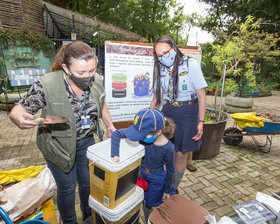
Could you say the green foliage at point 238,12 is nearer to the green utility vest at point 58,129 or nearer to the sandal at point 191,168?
the sandal at point 191,168

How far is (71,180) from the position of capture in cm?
178

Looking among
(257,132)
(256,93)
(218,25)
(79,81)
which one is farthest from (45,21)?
(218,25)

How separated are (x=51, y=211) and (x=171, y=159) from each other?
4.33ft

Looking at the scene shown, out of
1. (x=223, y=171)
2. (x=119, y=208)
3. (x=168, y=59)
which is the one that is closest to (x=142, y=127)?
(x=119, y=208)

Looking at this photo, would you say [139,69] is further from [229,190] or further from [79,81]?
[229,190]

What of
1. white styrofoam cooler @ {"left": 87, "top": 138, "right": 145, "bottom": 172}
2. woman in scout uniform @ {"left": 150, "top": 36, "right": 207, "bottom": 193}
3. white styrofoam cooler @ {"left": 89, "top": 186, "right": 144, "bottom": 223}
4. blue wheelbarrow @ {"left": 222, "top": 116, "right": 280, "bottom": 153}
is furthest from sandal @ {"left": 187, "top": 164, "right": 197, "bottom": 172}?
white styrofoam cooler @ {"left": 87, "top": 138, "right": 145, "bottom": 172}

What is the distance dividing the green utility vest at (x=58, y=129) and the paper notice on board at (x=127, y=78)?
53.5 inches

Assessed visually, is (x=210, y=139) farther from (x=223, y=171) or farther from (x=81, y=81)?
(x=81, y=81)

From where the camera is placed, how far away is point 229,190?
3027mm

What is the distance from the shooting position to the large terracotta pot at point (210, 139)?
3666mm

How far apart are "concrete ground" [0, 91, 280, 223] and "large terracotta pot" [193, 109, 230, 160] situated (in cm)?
14

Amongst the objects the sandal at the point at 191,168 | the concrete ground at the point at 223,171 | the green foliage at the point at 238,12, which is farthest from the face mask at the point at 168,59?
the green foliage at the point at 238,12

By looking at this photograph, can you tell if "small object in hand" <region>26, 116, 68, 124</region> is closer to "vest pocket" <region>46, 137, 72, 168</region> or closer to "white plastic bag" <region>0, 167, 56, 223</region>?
"vest pocket" <region>46, 137, 72, 168</region>

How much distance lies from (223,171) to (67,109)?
3375 millimetres
